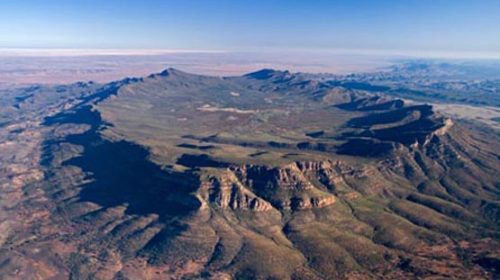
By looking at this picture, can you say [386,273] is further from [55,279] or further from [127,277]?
[55,279]

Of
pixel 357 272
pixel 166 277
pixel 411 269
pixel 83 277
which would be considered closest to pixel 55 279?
pixel 83 277

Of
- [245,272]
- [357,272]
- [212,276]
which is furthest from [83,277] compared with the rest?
[357,272]

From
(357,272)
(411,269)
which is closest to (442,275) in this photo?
(411,269)

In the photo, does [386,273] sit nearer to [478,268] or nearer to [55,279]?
[478,268]

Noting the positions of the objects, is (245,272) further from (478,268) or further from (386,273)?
(478,268)

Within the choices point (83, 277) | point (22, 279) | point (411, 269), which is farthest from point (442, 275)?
point (22, 279)

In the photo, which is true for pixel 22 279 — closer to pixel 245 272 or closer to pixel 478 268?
pixel 245 272
